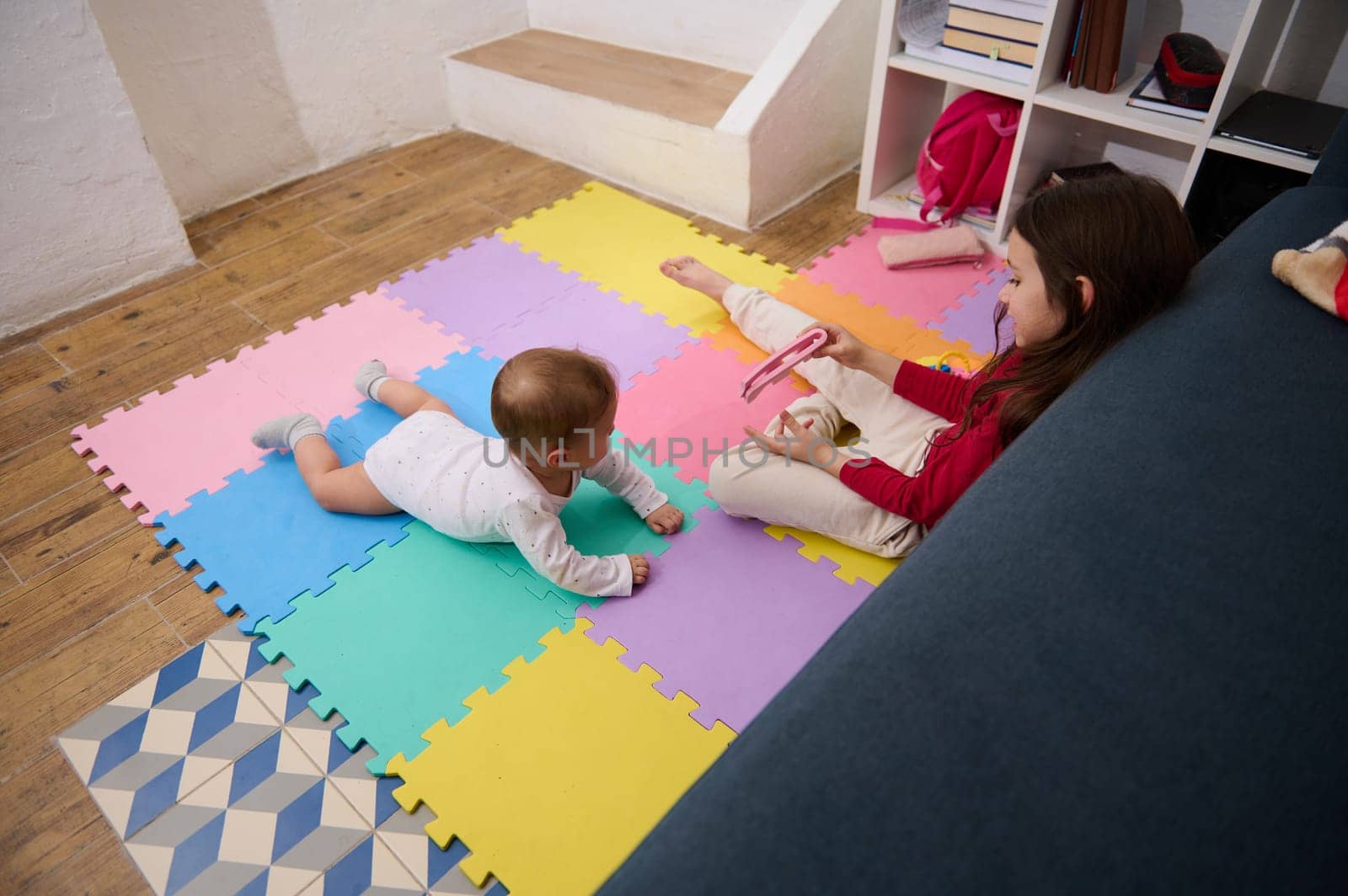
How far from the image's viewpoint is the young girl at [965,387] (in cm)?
121

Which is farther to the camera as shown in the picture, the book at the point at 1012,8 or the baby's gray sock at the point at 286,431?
the book at the point at 1012,8

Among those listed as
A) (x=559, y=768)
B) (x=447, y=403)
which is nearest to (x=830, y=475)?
(x=559, y=768)

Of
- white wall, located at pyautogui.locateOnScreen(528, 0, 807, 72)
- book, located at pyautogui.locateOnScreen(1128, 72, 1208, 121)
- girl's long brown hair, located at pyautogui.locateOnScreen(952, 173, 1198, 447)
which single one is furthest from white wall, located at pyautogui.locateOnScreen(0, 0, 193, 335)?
book, located at pyautogui.locateOnScreen(1128, 72, 1208, 121)

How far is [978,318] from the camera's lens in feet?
6.81

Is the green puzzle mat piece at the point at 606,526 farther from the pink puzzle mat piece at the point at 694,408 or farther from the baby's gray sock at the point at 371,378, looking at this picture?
the baby's gray sock at the point at 371,378

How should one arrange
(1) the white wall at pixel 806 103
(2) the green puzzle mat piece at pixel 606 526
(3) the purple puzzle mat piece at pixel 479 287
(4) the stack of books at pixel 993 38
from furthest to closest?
1. (1) the white wall at pixel 806 103
2. (3) the purple puzzle mat piece at pixel 479 287
3. (4) the stack of books at pixel 993 38
4. (2) the green puzzle mat piece at pixel 606 526

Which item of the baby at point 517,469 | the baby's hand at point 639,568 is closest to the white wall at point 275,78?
the baby at point 517,469

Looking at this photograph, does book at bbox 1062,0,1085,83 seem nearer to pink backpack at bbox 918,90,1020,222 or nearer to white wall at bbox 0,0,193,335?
pink backpack at bbox 918,90,1020,222

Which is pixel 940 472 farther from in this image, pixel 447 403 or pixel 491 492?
pixel 447 403

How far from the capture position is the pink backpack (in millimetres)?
2229

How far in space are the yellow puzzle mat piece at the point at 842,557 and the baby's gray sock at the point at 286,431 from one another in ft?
3.15

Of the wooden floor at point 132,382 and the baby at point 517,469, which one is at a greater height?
the baby at point 517,469

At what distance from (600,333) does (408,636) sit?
36.2 inches

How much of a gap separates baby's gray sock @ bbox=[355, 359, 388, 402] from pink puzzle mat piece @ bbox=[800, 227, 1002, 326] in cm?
111
